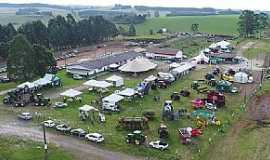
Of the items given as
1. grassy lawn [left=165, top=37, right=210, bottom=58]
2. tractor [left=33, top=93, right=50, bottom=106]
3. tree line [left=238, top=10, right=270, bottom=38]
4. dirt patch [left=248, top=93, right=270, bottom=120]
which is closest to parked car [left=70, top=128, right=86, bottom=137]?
tractor [left=33, top=93, right=50, bottom=106]

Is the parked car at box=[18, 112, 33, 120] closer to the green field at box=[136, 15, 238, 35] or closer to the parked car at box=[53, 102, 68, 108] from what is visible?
the parked car at box=[53, 102, 68, 108]

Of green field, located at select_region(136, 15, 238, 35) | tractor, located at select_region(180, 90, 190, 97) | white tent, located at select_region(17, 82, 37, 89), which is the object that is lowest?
tractor, located at select_region(180, 90, 190, 97)

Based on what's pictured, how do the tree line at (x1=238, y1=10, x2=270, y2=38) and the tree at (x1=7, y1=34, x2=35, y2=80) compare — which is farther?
the tree line at (x1=238, y1=10, x2=270, y2=38)

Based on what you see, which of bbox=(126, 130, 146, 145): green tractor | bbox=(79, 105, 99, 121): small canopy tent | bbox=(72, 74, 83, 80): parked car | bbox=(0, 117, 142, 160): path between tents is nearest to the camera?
bbox=(0, 117, 142, 160): path between tents

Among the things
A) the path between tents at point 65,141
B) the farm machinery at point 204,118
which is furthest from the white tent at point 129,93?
the path between tents at point 65,141

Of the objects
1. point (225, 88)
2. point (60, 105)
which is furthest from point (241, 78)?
point (60, 105)

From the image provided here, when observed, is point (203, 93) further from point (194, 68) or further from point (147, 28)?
point (147, 28)

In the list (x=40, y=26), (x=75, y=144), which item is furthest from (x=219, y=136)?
(x=40, y=26)
